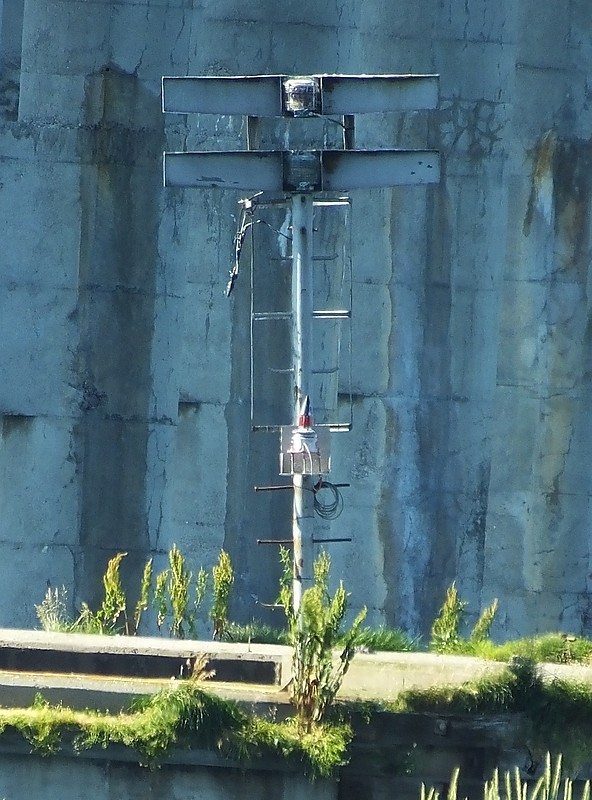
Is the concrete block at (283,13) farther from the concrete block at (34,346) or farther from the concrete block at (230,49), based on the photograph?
the concrete block at (34,346)

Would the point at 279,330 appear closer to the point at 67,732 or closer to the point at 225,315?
the point at 225,315

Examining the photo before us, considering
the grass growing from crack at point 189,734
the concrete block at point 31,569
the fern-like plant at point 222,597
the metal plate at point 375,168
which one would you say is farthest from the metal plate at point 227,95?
the concrete block at point 31,569

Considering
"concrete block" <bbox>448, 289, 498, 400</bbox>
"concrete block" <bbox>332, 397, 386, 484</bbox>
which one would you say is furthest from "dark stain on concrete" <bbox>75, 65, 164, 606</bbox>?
"concrete block" <bbox>448, 289, 498, 400</bbox>

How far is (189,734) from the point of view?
19.9ft

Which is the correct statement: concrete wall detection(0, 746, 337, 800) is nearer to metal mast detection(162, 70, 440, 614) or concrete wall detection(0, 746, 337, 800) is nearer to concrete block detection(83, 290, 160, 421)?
metal mast detection(162, 70, 440, 614)

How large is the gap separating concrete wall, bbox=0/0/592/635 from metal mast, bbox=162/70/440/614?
4.04 meters

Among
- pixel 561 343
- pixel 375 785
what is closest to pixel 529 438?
pixel 561 343

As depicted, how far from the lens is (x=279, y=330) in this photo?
36.3ft

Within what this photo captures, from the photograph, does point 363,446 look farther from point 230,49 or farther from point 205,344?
point 230,49

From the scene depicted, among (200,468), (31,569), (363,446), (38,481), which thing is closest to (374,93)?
(363,446)

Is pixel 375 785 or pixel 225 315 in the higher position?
pixel 225 315

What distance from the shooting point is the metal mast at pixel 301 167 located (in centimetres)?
662

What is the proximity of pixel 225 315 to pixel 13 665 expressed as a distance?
5187 millimetres

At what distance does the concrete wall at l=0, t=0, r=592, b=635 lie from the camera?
35.5 feet
